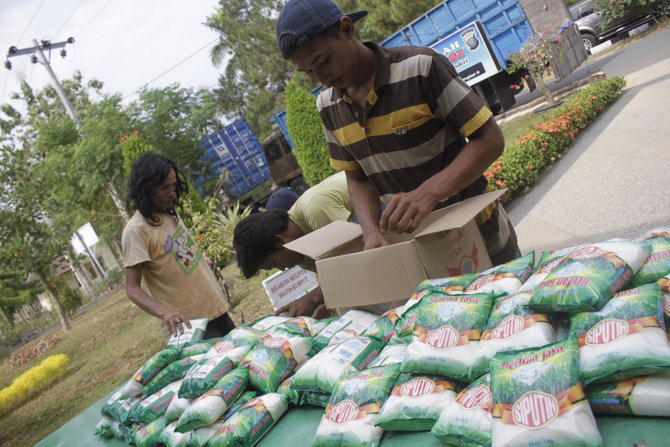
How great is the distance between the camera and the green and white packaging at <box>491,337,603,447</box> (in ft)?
2.80

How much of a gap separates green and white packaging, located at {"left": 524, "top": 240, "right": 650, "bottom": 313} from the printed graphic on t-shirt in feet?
8.40

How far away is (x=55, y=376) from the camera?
9289 mm

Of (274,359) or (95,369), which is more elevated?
(274,359)

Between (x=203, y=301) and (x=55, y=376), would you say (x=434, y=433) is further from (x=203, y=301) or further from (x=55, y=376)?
(x=55, y=376)

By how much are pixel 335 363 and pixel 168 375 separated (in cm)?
110

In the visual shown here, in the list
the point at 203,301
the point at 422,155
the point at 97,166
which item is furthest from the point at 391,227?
the point at 97,166

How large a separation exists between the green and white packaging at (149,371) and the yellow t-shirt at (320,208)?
2.77ft

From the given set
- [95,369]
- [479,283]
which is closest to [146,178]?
[479,283]

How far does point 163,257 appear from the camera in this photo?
3078mm

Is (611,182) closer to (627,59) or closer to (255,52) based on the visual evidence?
(627,59)

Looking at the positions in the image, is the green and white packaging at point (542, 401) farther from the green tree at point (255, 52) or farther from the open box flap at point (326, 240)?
the green tree at point (255, 52)

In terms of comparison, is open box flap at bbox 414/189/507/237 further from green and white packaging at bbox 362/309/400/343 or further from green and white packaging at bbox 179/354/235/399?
green and white packaging at bbox 179/354/235/399

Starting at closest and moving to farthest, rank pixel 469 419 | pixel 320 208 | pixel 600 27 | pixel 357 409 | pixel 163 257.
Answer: pixel 469 419
pixel 357 409
pixel 320 208
pixel 163 257
pixel 600 27

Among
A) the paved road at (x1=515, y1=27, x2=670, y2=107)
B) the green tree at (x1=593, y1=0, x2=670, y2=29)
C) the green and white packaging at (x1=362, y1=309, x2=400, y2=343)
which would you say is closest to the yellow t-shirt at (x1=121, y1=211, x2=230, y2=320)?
the green and white packaging at (x1=362, y1=309, x2=400, y2=343)
